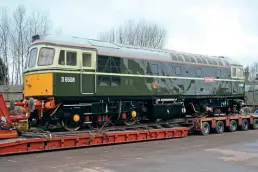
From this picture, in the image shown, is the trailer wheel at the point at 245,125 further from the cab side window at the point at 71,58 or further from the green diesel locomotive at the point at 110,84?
the cab side window at the point at 71,58

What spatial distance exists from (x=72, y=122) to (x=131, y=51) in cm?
457

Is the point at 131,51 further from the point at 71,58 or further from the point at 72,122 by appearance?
the point at 72,122

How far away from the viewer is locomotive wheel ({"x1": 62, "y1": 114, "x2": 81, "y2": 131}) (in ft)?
47.3

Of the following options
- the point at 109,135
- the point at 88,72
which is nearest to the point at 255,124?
the point at 109,135

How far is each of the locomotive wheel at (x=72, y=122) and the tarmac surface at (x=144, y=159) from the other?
1740mm

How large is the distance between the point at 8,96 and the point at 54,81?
54.5ft

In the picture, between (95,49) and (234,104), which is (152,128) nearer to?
(95,49)

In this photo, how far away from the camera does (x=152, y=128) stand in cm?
1661

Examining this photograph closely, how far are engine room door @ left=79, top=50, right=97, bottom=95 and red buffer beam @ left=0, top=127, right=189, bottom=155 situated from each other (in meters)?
2.11

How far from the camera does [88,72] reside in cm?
1471

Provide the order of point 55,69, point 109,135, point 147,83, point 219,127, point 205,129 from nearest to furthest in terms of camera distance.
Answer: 1. point 55,69
2. point 109,135
3. point 147,83
4. point 205,129
5. point 219,127

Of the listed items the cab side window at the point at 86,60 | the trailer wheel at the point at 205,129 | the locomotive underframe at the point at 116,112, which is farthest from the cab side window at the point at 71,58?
the trailer wheel at the point at 205,129

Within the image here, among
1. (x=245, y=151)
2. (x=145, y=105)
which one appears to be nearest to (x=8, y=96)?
(x=145, y=105)

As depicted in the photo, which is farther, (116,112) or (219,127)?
(219,127)
